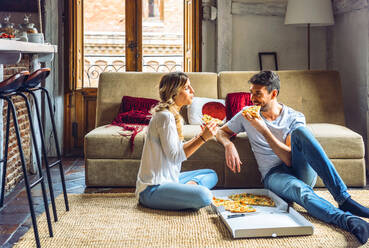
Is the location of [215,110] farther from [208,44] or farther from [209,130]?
[208,44]

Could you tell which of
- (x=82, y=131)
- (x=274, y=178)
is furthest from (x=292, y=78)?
(x=82, y=131)

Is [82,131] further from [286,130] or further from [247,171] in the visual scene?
[286,130]

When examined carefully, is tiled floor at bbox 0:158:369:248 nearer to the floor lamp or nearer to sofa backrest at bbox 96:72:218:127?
sofa backrest at bbox 96:72:218:127

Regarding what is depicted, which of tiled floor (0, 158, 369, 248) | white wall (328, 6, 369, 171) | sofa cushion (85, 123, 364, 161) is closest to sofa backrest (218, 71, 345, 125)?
white wall (328, 6, 369, 171)

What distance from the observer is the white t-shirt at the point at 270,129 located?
3.23 meters

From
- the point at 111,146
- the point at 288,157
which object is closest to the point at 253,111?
the point at 288,157

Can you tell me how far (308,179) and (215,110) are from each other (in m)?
1.32

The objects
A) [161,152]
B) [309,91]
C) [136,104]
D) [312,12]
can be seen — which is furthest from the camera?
[312,12]

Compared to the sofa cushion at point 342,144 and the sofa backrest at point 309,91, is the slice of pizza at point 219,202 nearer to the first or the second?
the sofa cushion at point 342,144

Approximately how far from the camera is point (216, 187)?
149 inches

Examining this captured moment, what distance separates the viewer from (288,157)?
10.3ft

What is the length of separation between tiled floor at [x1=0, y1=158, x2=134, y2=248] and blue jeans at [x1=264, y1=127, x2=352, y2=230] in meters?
1.25

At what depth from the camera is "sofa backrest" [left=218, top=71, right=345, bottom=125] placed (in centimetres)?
433

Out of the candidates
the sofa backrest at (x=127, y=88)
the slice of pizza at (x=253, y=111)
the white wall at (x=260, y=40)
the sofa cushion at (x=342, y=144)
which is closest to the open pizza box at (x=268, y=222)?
the slice of pizza at (x=253, y=111)
